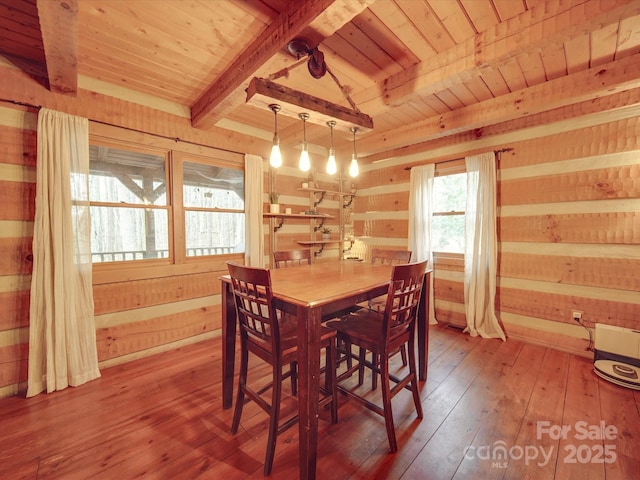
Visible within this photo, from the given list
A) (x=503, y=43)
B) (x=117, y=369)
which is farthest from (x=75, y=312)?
(x=503, y=43)

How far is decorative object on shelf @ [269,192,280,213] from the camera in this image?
11.6ft

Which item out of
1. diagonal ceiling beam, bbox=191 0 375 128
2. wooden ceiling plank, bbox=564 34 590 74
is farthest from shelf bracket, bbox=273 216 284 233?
wooden ceiling plank, bbox=564 34 590 74

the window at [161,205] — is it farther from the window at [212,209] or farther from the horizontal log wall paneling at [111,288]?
the horizontal log wall paneling at [111,288]

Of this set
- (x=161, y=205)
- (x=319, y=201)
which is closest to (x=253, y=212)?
(x=161, y=205)

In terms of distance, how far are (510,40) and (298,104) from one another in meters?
1.41

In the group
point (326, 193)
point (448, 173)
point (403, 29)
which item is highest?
point (403, 29)

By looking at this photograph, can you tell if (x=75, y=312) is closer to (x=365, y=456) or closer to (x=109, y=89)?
(x=109, y=89)

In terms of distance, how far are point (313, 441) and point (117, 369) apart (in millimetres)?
2188

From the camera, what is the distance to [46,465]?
4.83 ft

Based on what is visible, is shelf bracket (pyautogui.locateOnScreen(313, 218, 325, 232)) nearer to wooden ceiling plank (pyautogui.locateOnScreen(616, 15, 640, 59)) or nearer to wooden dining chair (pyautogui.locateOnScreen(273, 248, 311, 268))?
wooden dining chair (pyautogui.locateOnScreen(273, 248, 311, 268))

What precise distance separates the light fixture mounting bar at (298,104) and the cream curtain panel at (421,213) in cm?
179

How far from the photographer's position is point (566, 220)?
2.76 metres

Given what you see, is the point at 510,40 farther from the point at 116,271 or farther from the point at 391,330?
the point at 116,271

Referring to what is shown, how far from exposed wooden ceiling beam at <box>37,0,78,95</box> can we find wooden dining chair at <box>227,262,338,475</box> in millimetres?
1515
